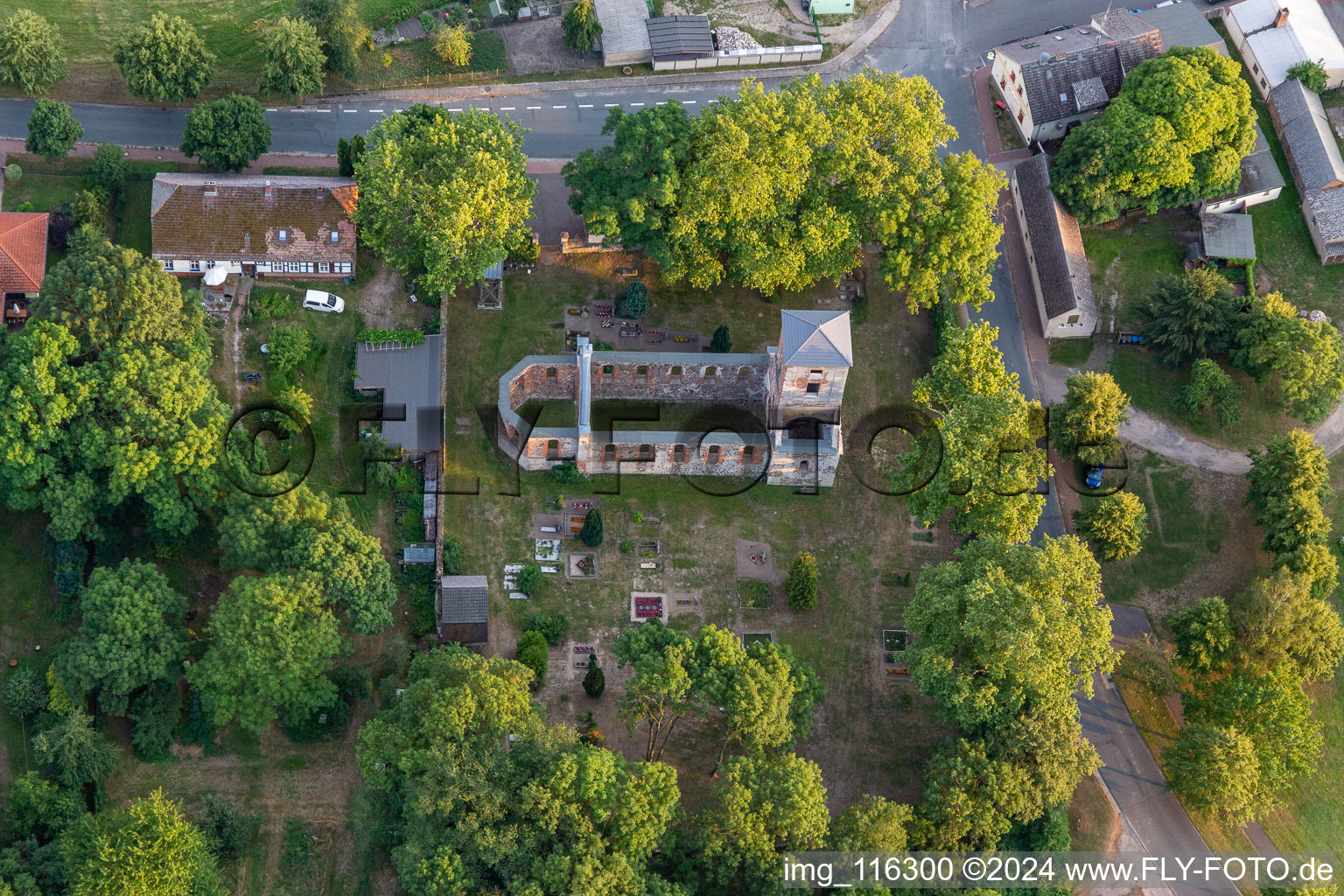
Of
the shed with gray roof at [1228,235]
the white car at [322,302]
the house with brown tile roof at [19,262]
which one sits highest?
the shed with gray roof at [1228,235]

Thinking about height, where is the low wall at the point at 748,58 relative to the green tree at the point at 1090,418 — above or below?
above

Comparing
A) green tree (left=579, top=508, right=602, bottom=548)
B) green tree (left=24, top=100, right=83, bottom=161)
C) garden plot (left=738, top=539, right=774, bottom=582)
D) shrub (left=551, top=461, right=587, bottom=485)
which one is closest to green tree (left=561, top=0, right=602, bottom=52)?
shrub (left=551, top=461, right=587, bottom=485)

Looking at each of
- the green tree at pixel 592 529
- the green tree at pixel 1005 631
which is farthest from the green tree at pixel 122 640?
the green tree at pixel 1005 631

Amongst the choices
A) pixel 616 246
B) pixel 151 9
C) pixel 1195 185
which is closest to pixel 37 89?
pixel 151 9

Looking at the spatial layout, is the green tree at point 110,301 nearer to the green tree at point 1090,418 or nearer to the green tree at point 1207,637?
the green tree at point 1090,418

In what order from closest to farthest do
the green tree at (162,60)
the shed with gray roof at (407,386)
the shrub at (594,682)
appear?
1. the shrub at (594,682)
2. the shed with gray roof at (407,386)
3. the green tree at (162,60)

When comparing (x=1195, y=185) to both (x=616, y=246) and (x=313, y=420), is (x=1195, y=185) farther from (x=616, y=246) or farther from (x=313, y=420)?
(x=313, y=420)

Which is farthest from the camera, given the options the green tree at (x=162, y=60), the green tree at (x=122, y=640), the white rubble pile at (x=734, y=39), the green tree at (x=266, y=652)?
the white rubble pile at (x=734, y=39)

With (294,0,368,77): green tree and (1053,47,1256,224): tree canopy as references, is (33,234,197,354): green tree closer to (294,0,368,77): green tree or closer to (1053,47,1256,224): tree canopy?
(294,0,368,77): green tree
